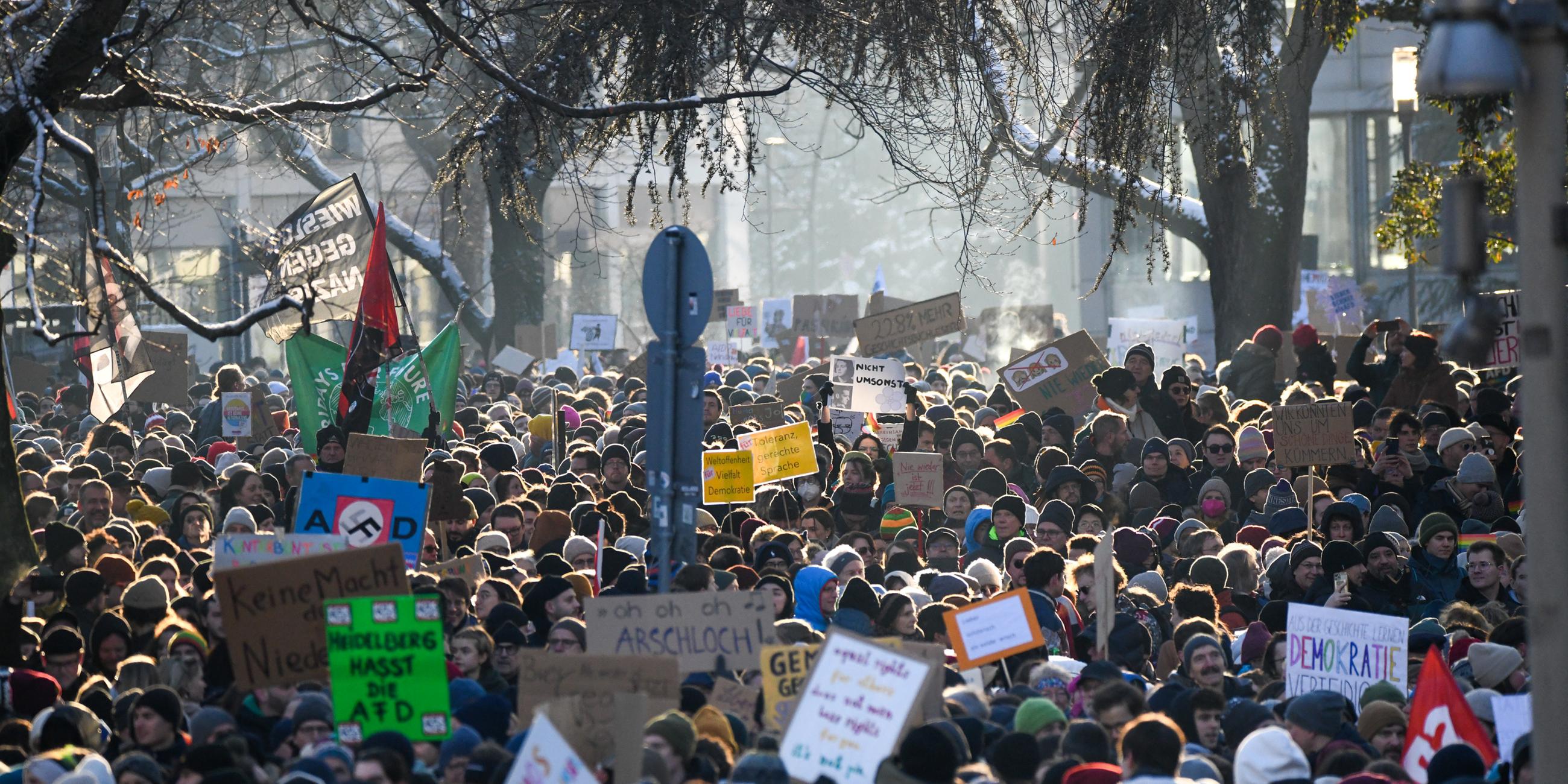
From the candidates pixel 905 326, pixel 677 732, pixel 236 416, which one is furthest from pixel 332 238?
pixel 677 732

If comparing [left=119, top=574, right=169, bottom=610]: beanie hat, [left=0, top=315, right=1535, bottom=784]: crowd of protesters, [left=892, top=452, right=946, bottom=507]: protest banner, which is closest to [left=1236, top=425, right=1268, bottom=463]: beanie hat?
[left=0, top=315, right=1535, bottom=784]: crowd of protesters

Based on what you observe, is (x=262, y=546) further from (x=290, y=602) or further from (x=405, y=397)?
(x=405, y=397)

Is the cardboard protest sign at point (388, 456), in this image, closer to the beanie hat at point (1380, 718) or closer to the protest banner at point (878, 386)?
the protest banner at point (878, 386)

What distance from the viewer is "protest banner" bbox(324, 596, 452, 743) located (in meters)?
6.64

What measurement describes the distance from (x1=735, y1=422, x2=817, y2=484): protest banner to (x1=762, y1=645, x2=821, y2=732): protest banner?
509 centimetres

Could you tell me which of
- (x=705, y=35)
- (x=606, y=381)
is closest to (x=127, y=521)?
(x=705, y=35)

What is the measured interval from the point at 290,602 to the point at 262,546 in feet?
3.37

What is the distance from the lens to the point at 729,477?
11727 millimetres

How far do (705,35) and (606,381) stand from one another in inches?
450

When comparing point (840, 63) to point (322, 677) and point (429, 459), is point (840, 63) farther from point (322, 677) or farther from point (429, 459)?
point (322, 677)

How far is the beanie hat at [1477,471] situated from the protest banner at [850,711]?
657 cm

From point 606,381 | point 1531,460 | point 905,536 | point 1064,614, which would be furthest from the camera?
point 606,381

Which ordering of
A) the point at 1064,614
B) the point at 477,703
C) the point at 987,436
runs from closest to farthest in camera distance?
the point at 477,703, the point at 1064,614, the point at 987,436

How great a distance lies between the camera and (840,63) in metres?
12.4
